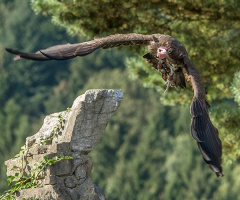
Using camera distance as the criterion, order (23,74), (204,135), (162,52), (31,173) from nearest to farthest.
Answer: (204,135) < (162,52) < (31,173) < (23,74)

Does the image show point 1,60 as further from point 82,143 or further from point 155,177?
point 82,143

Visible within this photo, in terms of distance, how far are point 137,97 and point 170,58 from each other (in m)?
23.9

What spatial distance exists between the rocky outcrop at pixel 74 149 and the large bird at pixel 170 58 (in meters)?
0.49

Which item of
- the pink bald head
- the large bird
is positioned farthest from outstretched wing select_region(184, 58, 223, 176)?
the pink bald head

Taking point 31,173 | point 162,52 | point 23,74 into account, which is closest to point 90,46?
point 162,52

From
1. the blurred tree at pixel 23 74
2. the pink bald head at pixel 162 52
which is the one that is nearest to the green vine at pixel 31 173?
the pink bald head at pixel 162 52

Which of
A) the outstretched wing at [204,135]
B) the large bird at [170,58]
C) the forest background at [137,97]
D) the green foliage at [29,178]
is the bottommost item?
the green foliage at [29,178]

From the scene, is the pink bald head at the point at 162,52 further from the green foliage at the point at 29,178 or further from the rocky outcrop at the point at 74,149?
the green foliage at the point at 29,178

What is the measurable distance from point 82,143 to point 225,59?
345 centimetres

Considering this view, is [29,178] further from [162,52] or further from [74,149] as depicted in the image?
[162,52]

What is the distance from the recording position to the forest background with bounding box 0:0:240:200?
27.9 feet

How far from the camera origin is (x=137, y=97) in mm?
29781

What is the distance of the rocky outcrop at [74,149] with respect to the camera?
225 inches

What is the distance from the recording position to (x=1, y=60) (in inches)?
1018
